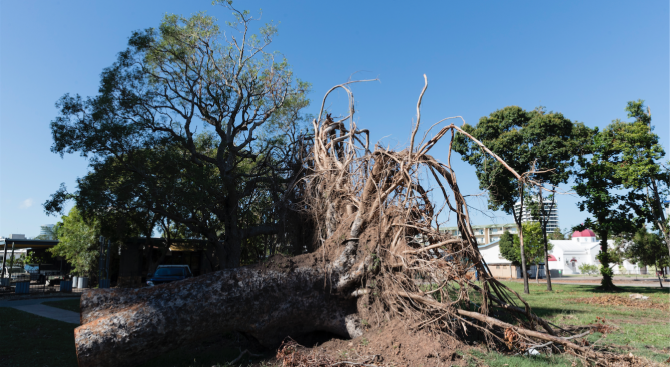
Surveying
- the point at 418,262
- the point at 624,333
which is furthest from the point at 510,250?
the point at 418,262

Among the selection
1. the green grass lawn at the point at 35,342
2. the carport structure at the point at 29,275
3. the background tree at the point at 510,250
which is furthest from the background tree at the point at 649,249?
the carport structure at the point at 29,275

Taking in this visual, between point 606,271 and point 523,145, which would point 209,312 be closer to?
point 523,145

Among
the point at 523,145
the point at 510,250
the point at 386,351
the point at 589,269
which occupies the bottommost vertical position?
the point at 589,269

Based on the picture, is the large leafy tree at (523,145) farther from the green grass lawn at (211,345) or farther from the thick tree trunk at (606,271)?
the green grass lawn at (211,345)

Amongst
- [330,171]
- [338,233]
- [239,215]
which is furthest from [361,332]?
[239,215]

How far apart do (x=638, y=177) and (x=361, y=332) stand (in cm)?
1685

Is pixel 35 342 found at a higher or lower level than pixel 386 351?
lower

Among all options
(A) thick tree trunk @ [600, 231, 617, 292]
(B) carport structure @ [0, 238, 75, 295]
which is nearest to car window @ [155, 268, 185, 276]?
(B) carport structure @ [0, 238, 75, 295]

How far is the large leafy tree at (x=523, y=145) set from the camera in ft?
61.7

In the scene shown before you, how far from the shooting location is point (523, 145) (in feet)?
63.4

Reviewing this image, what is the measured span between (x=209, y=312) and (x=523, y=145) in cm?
1828

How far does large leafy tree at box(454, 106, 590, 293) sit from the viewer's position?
61.7 ft

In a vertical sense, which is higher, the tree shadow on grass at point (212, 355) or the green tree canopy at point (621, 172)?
the green tree canopy at point (621, 172)

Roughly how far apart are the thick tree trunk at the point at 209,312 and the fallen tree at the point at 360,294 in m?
0.02
